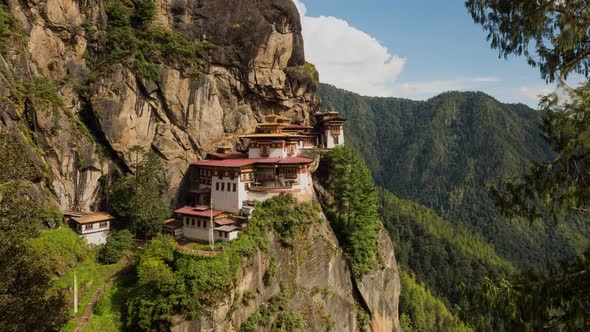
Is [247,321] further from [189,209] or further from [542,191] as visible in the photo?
[542,191]

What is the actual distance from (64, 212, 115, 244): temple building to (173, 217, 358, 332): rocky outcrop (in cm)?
→ 1518

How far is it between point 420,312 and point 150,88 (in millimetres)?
58672

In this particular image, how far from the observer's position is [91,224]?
33250 millimetres

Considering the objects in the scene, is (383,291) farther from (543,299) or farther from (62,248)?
(543,299)

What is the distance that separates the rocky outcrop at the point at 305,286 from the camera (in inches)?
1017

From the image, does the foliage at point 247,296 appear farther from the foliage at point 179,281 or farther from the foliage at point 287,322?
the foliage at point 287,322

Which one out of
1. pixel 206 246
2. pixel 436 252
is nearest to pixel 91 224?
pixel 206 246

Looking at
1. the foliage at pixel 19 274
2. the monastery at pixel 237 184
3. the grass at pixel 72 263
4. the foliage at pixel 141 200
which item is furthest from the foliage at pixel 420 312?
the foliage at pixel 19 274

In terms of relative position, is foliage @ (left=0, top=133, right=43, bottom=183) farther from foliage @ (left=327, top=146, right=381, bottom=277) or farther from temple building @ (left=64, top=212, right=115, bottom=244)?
foliage @ (left=327, top=146, right=381, bottom=277)

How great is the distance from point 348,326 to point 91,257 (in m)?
25.6

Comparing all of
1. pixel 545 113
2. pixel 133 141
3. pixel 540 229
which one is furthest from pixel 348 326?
pixel 540 229

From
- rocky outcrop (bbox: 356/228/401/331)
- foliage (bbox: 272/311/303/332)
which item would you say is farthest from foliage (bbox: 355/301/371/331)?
foliage (bbox: 272/311/303/332)

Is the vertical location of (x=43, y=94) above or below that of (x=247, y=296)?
above

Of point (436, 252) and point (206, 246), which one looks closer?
point (206, 246)
